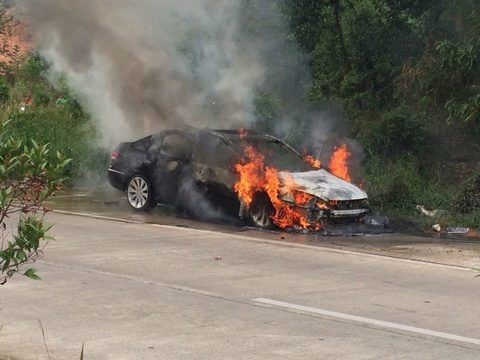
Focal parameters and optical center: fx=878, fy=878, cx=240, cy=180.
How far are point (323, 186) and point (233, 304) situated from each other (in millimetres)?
5534

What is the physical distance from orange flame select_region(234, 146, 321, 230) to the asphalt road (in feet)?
4.45

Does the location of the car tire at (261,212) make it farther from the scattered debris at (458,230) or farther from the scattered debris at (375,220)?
the scattered debris at (458,230)

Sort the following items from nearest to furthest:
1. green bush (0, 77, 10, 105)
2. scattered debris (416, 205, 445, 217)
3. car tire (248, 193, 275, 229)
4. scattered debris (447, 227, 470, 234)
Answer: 1. green bush (0, 77, 10, 105)
2. car tire (248, 193, 275, 229)
3. scattered debris (447, 227, 470, 234)
4. scattered debris (416, 205, 445, 217)

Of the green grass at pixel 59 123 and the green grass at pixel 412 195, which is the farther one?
the green grass at pixel 59 123

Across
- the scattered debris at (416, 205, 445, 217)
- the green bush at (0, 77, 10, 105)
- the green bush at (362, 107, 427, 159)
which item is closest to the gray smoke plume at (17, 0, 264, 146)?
the green bush at (362, 107, 427, 159)

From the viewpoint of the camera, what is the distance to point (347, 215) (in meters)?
13.4

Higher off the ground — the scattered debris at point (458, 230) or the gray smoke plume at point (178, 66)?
the gray smoke plume at point (178, 66)

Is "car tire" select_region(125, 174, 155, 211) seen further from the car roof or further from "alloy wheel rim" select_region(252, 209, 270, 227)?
"alloy wheel rim" select_region(252, 209, 270, 227)

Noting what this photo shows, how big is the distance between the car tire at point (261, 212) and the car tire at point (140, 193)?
234 centimetres

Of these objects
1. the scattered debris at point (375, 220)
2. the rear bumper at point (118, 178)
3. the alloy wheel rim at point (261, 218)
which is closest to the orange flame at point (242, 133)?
the alloy wheel rim at point (261, 218)

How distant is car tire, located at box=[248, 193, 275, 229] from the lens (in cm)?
1358

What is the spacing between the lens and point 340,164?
16.1m

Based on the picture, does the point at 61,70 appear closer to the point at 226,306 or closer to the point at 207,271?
the point at 207,271

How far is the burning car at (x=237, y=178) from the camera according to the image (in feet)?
43.7
